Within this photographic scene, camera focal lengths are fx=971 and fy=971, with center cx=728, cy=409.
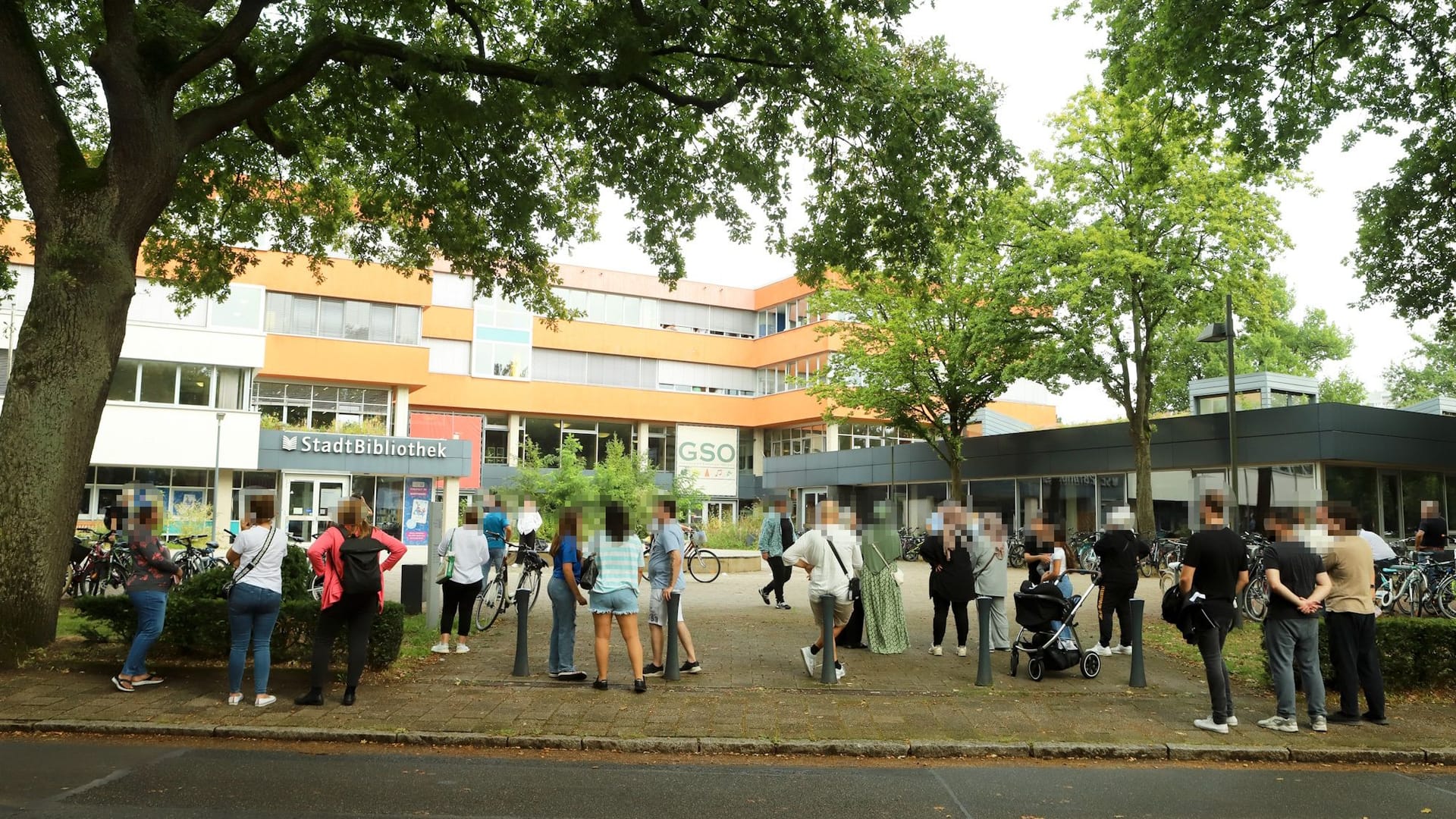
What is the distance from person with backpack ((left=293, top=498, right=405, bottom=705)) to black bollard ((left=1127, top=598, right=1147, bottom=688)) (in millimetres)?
6580

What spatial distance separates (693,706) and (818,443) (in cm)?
3963

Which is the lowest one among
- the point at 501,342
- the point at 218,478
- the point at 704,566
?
the point at 704,566

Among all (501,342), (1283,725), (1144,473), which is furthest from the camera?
(501,342)

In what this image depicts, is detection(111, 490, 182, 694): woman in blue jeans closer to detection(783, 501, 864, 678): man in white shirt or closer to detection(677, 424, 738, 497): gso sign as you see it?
detection(783, 501, 864, 678): man in white shirt

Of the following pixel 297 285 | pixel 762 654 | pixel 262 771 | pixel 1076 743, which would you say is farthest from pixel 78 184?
pixel 297 285

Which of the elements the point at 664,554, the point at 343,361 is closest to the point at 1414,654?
the point at 664,554

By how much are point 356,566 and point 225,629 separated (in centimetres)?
229

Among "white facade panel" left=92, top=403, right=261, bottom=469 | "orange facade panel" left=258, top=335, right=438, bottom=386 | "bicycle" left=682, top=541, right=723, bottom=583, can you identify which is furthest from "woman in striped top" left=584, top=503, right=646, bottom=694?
"orange facade panel" left=258, top=335, right=438, bottom=386

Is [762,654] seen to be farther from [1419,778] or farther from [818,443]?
[818,443]

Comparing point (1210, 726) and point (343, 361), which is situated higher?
point (343, 361)

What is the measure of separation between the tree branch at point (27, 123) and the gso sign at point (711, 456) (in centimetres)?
4011

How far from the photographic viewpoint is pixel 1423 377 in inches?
2291

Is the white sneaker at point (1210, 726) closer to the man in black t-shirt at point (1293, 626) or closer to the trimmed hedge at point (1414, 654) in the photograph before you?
the man in black t-shirt at point (1293, 626)

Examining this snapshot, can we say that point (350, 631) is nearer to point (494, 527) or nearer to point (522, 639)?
point (522, 639)
